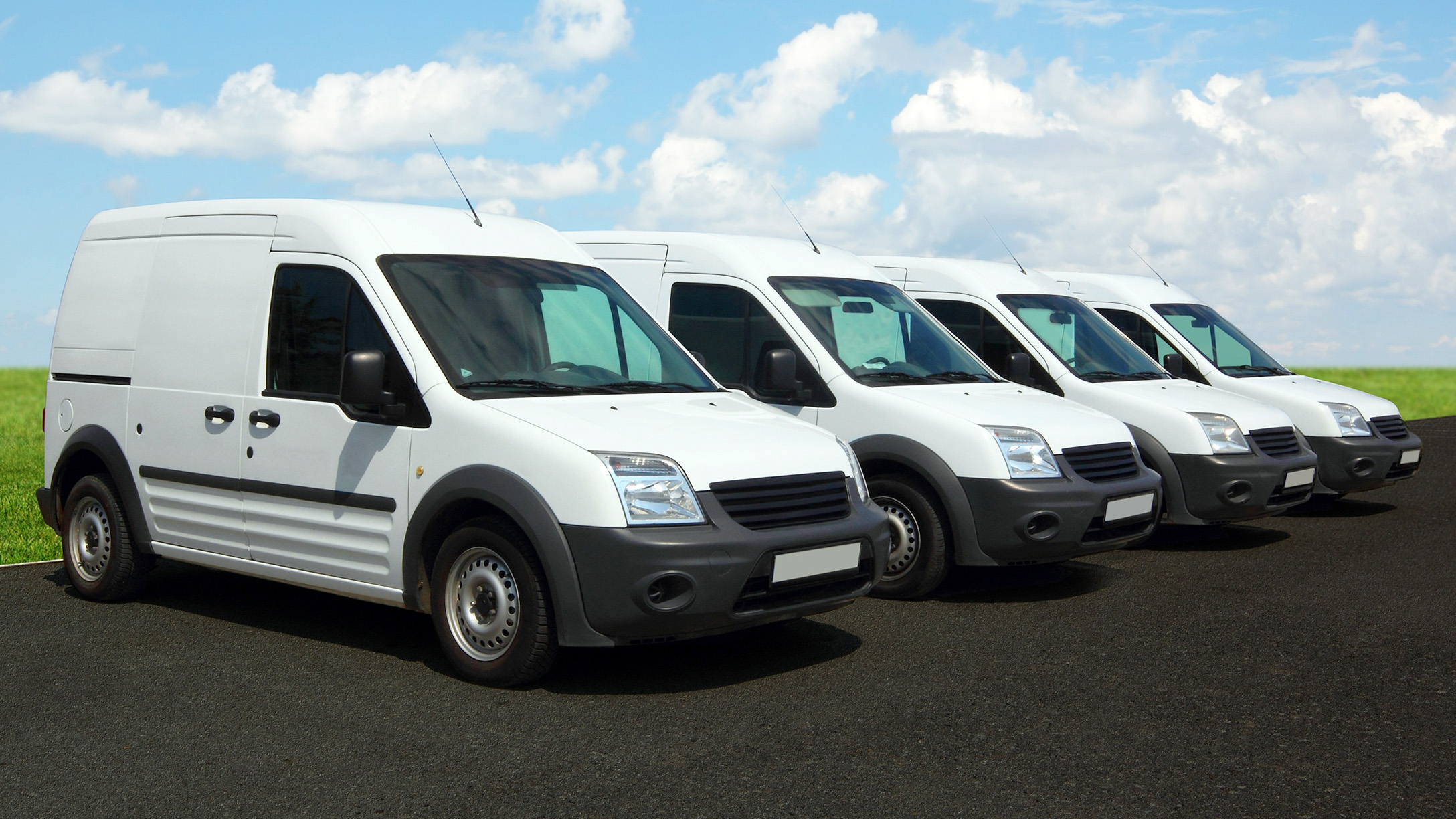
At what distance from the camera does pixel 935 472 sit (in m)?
7.71

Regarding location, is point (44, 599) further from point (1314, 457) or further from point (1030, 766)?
point (1314, 457)

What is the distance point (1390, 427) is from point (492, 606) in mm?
9451

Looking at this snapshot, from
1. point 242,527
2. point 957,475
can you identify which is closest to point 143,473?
point 242,527

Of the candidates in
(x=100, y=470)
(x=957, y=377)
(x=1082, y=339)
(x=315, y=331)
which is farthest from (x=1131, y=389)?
(x=100, y=470)

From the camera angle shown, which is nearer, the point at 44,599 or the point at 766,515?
the point at 766,515

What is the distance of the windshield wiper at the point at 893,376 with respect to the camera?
8312 millimetres

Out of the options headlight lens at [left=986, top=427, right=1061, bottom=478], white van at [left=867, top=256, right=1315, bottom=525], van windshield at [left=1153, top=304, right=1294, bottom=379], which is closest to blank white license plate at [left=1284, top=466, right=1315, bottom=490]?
white van at [left=867, top=256, right=1315, bottom=525]

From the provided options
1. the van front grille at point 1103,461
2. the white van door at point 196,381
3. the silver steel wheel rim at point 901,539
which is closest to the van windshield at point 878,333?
the silver steel wheel rim at point 901,539

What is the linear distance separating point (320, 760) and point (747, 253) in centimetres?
478

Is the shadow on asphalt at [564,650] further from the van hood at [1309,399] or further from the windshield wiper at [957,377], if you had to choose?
the van hood at [1309,399]

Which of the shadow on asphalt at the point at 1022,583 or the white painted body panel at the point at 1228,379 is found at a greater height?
the white painted body panel at the point at 1228,379

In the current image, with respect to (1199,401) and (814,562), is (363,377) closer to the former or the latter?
(814,562)

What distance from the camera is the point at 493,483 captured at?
5.71m

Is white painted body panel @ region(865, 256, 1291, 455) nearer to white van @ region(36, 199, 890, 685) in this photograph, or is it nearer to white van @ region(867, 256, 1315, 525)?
white van @ region(867, 256, 1315, 525)
